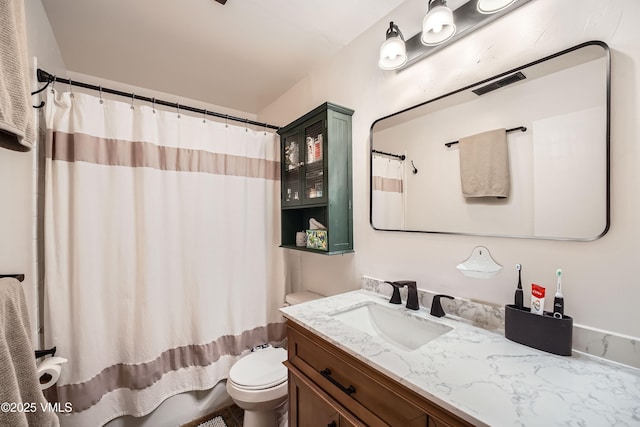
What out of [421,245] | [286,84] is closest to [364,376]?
[421,245]

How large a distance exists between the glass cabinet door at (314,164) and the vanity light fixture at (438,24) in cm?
68

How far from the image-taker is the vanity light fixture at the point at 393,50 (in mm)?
1248

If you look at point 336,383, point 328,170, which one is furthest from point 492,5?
point 336,383

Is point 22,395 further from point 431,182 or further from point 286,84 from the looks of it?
point 286,84

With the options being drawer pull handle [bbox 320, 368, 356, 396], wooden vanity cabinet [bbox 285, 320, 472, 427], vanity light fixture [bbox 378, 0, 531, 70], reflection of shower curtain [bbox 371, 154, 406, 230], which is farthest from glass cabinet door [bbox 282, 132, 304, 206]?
drawer pull handle [bbox 320, 368, 356, 396]

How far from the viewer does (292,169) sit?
6.29 feet

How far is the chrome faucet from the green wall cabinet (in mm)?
412

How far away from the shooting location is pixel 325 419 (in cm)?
95

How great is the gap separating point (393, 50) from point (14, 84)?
138 centimetres

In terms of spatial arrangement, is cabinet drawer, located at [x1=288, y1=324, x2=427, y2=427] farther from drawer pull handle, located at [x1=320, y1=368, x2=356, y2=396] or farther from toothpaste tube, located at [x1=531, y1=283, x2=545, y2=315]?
toothpaste tube, located at [x1=531, y1=283, x2=545, y2=315]

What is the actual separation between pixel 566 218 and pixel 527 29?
70 cm

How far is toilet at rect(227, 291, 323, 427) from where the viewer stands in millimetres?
1349

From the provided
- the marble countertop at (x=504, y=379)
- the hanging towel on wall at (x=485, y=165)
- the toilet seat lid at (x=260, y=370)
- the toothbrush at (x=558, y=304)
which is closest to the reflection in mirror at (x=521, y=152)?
the hanging towel on wall at (x=485, y=165)

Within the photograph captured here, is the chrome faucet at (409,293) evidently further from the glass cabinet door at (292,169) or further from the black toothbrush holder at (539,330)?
the glass cabinet door at (292,169)
